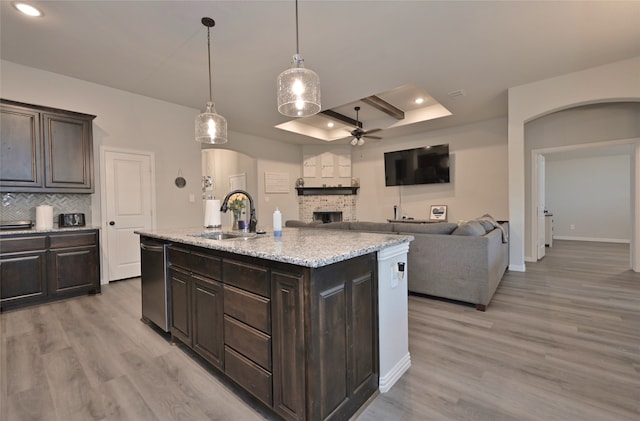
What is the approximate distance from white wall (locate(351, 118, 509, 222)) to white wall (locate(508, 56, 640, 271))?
1.53 metres

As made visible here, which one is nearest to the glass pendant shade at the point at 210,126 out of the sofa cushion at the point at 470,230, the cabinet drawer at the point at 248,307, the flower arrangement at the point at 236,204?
the flower arrangement at the point at 236,204

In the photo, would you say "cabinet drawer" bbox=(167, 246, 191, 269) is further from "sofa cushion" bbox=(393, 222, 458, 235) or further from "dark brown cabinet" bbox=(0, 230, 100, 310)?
"sofa cushion" bbox=(393, 222, 458, 235)

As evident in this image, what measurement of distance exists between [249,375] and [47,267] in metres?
3.31

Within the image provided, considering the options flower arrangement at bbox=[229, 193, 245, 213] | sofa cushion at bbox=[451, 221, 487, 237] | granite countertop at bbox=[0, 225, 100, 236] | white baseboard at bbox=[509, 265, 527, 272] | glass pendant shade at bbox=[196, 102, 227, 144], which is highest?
glass pendant shade at bbox=[196, 102, 227, 144]

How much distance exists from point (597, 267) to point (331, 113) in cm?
527

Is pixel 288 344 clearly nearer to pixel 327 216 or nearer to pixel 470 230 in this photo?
pixel 470 230

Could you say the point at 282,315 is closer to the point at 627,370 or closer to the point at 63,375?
the point at 63,375

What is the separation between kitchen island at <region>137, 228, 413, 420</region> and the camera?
1.29 meters

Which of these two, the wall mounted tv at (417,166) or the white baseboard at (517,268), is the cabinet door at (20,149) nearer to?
the wall mounted tv at (417,166)

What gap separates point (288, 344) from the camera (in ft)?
4.40

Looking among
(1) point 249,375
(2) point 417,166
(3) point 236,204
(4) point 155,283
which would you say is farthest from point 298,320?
(2) point 417,166

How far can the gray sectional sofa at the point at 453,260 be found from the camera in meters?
2.88

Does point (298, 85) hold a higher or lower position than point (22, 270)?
higher

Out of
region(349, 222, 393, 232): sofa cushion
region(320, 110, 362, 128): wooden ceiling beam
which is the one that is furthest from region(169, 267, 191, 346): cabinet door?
region(320, 110, 362, 128): wooden ceiling beam
